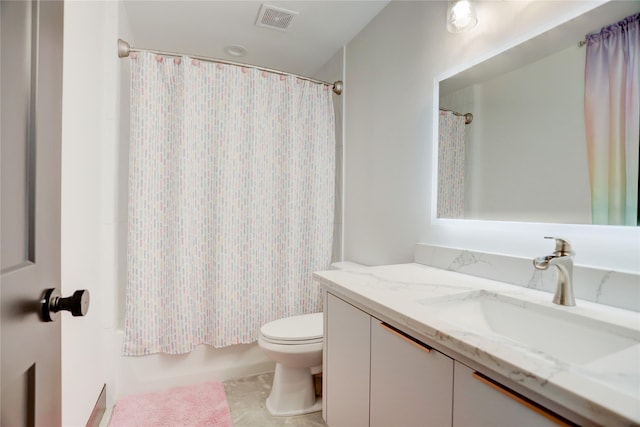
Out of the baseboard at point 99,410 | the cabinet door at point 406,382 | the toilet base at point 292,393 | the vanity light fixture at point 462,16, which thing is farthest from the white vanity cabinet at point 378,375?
the vanity light fixture at point 462,16

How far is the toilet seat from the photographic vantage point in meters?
1.64

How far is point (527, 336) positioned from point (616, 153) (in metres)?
0.59

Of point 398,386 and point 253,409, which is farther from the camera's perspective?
point 253,409

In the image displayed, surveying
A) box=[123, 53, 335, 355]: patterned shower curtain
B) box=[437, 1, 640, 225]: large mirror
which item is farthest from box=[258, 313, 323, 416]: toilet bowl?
box=[437, 1, 640, 225]: large mirror

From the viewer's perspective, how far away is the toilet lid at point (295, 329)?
165 cm

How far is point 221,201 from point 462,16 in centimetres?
153

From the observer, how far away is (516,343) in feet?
2.28

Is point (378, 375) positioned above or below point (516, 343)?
below

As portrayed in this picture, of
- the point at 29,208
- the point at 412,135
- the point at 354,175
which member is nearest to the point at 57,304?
the point at 29,208

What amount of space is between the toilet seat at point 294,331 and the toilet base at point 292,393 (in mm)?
211

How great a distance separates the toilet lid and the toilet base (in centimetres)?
21

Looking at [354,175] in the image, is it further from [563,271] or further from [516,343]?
[516,343]

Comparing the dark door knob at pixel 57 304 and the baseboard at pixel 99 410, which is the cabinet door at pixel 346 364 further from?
the baseboard at pixel 99 410

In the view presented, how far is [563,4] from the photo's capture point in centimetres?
105
